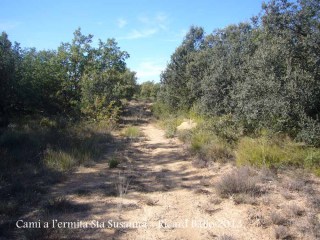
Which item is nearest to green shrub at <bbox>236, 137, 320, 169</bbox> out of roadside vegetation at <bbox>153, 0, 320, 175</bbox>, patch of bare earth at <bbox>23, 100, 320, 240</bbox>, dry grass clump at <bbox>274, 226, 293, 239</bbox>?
roadside vegetation at <bbox>153, 0, 320, 175</bbox>

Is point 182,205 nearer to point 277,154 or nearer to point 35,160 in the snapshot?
point 277,154

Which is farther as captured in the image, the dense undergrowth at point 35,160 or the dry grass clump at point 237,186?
the dry grass clump at point 237,186

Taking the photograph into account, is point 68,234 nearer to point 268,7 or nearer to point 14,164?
point 14,164

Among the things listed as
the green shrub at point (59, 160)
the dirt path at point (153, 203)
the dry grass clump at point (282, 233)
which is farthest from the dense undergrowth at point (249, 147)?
the green shrub at point (59, 160)

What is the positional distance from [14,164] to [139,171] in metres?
3.37

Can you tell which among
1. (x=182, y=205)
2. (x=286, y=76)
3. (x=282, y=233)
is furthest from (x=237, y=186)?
(x=286, y=76)

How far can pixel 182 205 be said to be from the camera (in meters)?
5.84

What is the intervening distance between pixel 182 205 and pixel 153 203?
59cm

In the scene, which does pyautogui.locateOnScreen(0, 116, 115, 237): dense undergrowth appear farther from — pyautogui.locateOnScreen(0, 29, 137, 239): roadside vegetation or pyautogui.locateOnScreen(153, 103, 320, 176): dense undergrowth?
pyautogui.locateOnScreen(153, 103, 320, 176): dense undergrowth

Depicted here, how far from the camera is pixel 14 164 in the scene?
779 cm

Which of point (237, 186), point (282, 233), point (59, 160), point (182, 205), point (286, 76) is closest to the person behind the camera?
point (282, 233)

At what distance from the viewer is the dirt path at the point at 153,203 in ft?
15.8

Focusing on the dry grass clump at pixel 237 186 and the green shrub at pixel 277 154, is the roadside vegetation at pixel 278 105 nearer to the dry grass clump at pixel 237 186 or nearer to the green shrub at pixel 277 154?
the green shrub at pixel 277 154

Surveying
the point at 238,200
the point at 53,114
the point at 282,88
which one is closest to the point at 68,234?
the point at 238,200
